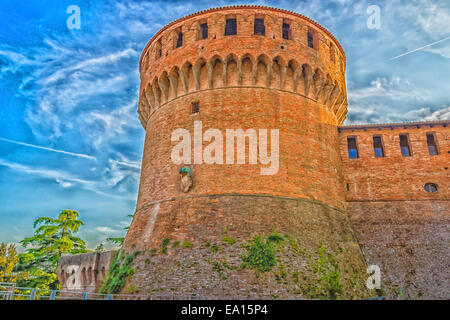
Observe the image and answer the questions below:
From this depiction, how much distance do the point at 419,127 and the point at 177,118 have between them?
1198 centimetres

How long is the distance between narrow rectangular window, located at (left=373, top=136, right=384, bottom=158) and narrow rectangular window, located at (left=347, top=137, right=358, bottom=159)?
3.14ft

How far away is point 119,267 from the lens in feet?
43.5

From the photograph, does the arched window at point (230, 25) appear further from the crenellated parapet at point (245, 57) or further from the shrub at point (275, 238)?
the shrub at point (275, 238)

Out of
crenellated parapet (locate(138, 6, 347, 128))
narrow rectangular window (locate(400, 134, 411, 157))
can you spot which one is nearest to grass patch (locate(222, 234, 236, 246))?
crenellated parapet (locate(138, 6, 347, 128))

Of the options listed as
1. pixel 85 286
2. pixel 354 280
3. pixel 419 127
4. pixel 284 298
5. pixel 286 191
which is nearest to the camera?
pixel 284 298

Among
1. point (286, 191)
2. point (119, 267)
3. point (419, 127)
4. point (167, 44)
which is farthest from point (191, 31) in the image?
point (419, 127)

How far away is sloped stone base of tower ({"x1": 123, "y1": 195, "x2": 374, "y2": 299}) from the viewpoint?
436 inches

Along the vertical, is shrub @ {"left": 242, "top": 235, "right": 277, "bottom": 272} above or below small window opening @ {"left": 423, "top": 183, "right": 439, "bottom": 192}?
below

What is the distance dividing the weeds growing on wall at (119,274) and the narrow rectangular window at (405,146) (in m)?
13.5

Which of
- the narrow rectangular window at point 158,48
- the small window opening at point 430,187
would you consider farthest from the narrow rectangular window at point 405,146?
the narrow rectangular window at point 158,48

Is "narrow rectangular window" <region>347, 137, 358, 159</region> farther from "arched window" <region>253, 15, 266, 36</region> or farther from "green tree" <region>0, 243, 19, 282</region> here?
"green tree" <region>0, 243, 19, 282</region>

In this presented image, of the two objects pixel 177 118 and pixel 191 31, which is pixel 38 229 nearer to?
pixel 177 118

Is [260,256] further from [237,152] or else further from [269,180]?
[237,152]

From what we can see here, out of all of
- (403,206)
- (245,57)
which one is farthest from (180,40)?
(403,206)
